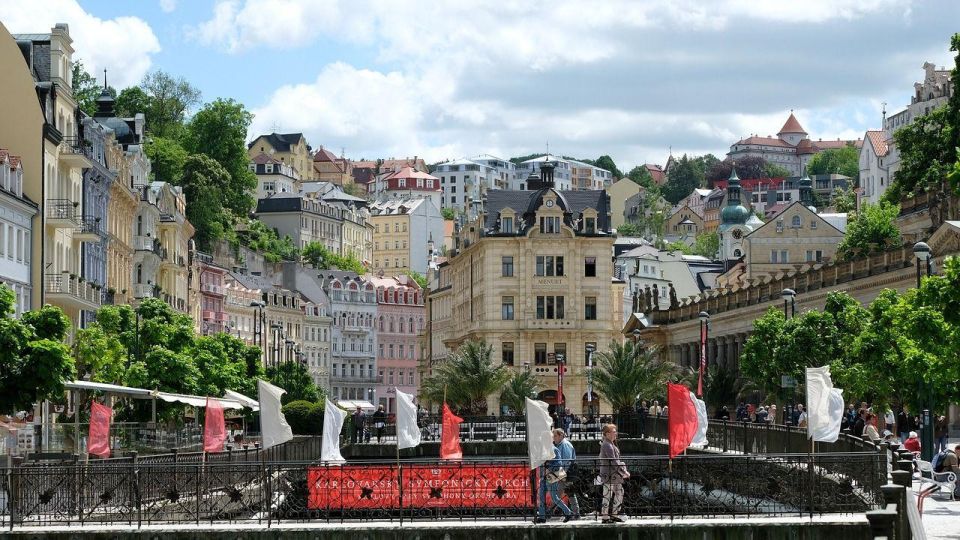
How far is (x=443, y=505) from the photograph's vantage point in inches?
1427

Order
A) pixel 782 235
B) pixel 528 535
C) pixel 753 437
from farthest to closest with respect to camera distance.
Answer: pixel 782 235 → pixel 753 437 → pixel 528 535

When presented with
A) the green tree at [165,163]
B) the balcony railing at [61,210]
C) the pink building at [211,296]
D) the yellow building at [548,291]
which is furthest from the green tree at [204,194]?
the balcony railing at [61,210]

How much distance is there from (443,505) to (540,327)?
9337 centimetres

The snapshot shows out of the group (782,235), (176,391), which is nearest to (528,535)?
(176,391)

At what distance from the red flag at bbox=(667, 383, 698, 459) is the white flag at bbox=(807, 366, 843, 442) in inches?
92.6

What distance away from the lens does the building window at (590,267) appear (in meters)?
130

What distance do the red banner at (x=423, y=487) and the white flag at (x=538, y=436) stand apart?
1.43 m

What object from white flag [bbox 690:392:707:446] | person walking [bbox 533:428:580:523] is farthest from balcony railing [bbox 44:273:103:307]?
person walking [bbox 533:428:580:523]

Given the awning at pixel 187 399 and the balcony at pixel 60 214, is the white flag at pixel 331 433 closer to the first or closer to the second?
the awning at pixel 187 399

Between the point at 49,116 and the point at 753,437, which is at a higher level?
the point at 49,116

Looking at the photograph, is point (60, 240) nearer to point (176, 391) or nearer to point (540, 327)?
point (176, 391)

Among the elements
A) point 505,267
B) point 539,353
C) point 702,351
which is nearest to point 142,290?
point 505,267

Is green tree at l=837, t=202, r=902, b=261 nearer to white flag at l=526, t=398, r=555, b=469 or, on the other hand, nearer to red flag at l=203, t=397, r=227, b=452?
red flag at l=203, t=397, r=227, b=452

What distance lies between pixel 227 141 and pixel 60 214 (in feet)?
318
